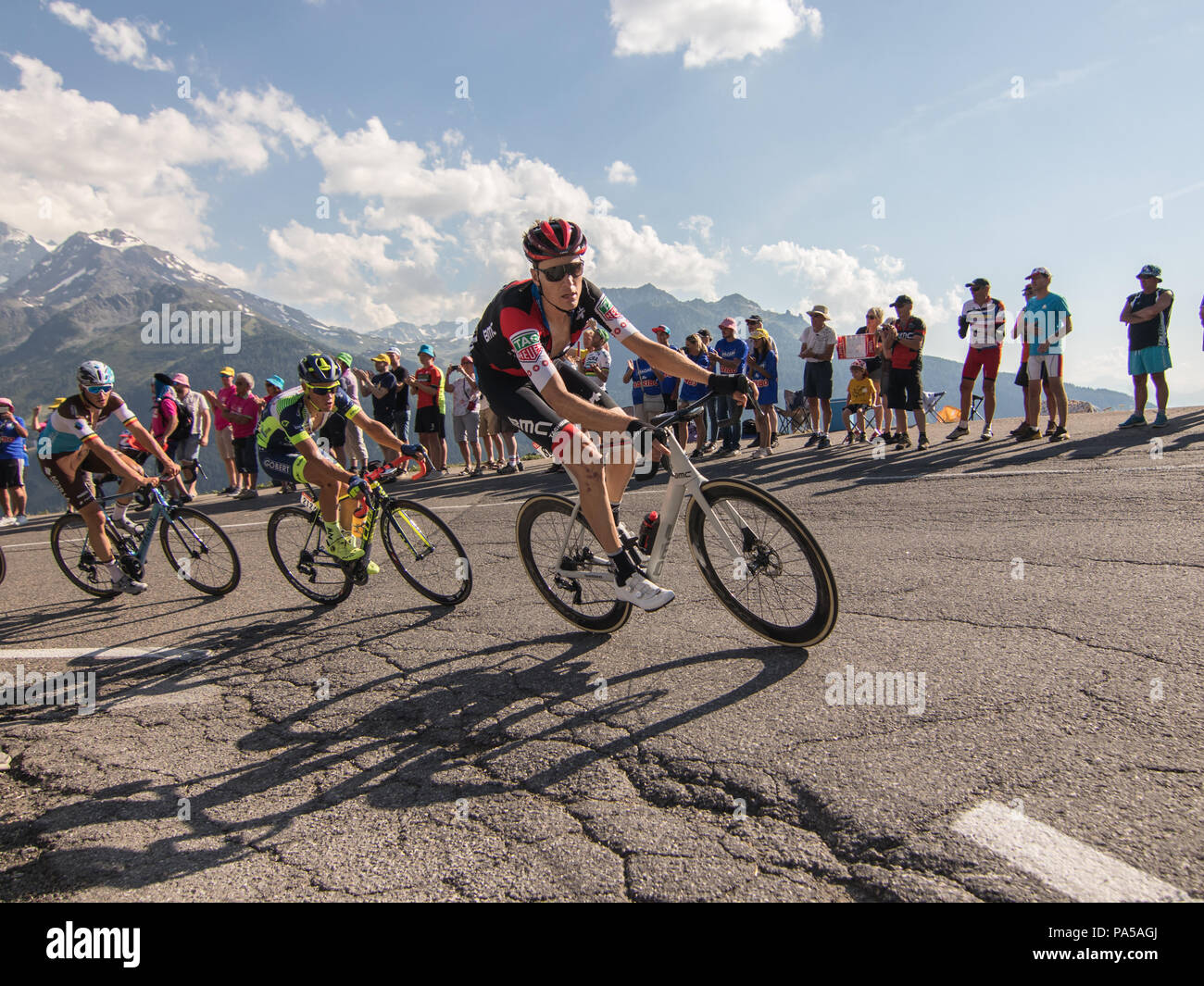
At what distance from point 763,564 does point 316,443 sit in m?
3.98

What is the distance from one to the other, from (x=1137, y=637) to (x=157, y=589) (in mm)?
7527

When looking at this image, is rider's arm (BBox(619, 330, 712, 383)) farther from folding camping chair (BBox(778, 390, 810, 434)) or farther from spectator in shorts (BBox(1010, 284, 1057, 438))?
folding camping chair (BBox(778, 390, 810, 434))

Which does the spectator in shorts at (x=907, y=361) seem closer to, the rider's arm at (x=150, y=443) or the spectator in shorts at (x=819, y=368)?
the spectator in shorts at (x=819, y=368)

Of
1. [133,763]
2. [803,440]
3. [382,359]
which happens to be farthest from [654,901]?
[382,359]

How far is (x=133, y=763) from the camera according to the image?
3.14 m

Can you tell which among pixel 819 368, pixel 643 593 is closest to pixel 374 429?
pixel 643 593

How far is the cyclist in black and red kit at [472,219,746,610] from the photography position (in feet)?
12.3

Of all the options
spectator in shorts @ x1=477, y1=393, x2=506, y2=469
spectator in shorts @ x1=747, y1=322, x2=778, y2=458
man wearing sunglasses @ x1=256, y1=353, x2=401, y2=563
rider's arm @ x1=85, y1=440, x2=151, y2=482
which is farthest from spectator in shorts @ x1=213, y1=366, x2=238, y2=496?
spectator in shorts @ x1=747, y1=322, x2=778, y2=458

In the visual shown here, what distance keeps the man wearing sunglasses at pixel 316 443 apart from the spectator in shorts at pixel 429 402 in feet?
21.7

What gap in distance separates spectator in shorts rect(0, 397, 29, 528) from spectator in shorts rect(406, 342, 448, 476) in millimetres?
6713

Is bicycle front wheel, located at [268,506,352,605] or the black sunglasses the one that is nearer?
the black sunglasses

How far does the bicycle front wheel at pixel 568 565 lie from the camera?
13.7 ft

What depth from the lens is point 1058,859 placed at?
1.88 meters
